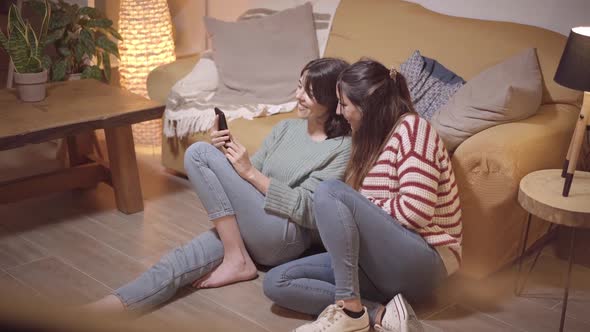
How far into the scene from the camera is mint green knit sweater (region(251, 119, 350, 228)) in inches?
84.6

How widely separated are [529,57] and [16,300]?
2.54m

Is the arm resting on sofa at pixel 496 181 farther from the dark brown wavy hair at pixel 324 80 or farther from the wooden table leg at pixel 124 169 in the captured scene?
the wooden table leg at pixel 124 169

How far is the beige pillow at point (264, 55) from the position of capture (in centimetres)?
326

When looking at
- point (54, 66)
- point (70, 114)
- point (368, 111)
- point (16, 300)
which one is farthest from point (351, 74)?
point (54, 66)

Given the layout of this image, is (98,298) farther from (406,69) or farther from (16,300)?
(16,300)

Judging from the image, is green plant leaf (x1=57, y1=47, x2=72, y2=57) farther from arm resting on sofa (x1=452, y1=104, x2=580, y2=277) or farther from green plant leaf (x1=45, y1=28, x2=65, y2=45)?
arm resting on sofa (x1=452, y1=104, x2=580, y2=277)

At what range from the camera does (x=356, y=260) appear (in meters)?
1.92

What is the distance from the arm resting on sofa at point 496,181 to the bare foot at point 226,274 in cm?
76

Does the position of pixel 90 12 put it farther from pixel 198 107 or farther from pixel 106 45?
pixel 198 107

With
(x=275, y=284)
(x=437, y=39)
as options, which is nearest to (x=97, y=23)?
(x=437, y=39)

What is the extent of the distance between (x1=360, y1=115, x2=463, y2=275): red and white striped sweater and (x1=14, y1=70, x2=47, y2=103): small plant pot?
155 centimetres

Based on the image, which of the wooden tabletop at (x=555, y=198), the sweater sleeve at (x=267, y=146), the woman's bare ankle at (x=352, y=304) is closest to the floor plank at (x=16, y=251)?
the sweater sleeve at (x=267, y=146)

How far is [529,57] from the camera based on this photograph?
100 inches

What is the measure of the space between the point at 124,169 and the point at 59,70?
1158 mm
